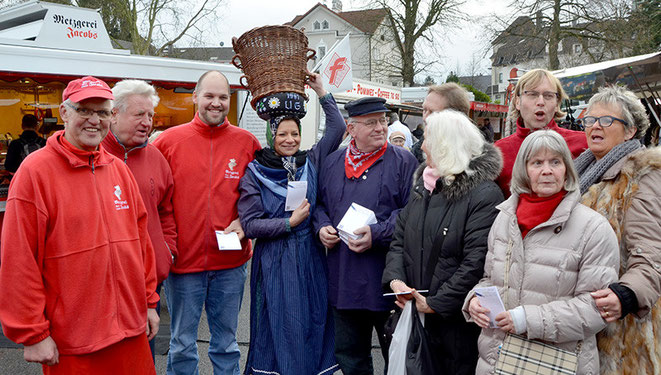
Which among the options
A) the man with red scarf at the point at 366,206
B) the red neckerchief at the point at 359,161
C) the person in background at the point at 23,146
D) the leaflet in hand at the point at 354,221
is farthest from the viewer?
the person in background at the point at 23,146

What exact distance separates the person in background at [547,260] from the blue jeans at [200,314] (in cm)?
171

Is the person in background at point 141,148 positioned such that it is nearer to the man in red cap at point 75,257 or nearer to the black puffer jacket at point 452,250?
the man in red cap at point 75,257

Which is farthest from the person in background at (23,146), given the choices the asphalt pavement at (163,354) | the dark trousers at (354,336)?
the dark trousers at (354,336)

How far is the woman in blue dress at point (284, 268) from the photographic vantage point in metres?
3.29

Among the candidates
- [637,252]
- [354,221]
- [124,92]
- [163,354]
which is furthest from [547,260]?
[163,354]

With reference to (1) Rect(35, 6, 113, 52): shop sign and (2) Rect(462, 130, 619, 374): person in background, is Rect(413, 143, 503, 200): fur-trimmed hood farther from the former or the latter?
(1) Rect(35, 6, 113, 52): shop sign

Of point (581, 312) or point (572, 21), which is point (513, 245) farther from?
point (572, 21)

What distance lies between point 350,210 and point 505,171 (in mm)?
988

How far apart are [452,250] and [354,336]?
3.34ft

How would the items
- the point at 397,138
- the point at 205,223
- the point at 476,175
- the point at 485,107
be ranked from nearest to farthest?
the point at 476,175 → the point at 205,223 → the point at 397,138 → the point at 485,107

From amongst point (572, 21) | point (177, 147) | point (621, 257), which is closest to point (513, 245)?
point (621, 257)

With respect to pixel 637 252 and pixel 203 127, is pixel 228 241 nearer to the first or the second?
pixel 203 127

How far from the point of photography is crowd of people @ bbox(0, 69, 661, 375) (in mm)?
2270

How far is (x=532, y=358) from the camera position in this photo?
2.30 meters
